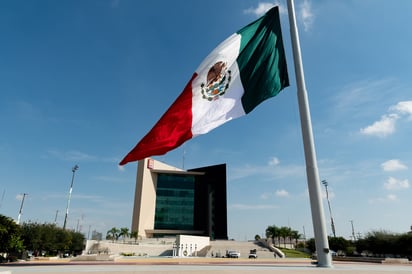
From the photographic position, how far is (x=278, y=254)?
5412 centimetres

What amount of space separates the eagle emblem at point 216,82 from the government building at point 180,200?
6711 centimetres

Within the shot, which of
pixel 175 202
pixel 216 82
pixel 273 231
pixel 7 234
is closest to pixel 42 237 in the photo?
pixel 7 234

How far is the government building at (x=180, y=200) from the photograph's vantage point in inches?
2940

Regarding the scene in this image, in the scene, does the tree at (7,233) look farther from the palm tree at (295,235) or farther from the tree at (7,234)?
the palm tree at (295,235)

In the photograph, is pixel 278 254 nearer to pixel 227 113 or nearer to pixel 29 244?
pixel 29 244

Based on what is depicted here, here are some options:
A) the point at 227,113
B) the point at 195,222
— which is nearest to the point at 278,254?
the point at 195,222

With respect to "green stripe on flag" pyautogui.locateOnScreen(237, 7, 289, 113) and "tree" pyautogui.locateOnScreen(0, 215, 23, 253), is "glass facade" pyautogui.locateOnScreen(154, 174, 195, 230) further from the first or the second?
"green stripe on flag" pyautogui.locateOnScreen(237, 7, 289, 113)

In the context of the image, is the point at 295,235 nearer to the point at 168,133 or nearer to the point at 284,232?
the point at 284,232

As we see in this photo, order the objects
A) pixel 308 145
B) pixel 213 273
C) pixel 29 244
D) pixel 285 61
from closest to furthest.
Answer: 1. pixel 213 273
2. pixel 308 145
3. pixel 285 61
4. pixel 29 244

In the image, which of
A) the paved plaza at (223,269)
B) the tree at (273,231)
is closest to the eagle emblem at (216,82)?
the paved plaza at (223,269)

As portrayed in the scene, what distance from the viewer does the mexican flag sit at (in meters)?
9.55

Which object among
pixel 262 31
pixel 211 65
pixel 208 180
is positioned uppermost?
pixel 208 180

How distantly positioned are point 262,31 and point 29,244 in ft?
166

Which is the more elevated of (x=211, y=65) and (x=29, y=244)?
(x=211, y=65)
